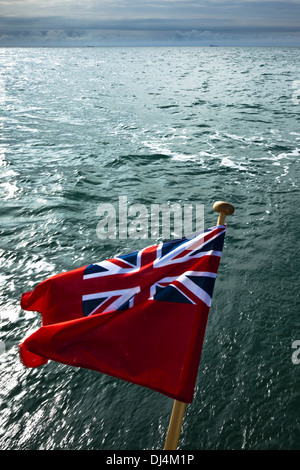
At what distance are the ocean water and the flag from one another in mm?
2883

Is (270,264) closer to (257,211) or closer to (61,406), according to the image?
(257,211)

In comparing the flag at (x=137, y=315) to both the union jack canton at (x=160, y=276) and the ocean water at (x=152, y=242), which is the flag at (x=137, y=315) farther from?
the ocean water at (x=152, y=242)

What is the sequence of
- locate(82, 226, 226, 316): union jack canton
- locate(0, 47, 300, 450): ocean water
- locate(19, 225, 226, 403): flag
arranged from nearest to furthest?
locate(19, 225, 226, 403): flag, locate(82, 226, 226, 316): union jack canton, locate(0, 47, 300, 450): ocean water

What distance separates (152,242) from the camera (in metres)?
14.2

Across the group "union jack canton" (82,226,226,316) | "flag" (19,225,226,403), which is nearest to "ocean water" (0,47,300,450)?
"flag" (19,225,226,403)

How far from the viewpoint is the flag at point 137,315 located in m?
5.15

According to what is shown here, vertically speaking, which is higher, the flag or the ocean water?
the flag

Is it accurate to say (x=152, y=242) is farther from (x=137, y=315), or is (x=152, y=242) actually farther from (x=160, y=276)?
(x=137, y=315)

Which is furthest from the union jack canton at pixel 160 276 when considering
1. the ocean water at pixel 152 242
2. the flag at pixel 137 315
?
the ocean water at pixel 152 242

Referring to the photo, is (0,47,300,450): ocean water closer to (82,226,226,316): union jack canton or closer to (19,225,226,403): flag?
(19,225,226,403): flag

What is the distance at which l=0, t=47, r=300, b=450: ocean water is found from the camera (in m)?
7.51

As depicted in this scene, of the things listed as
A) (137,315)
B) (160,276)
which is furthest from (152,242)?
(137,315)

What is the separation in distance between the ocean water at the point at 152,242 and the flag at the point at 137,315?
2.88 meters
